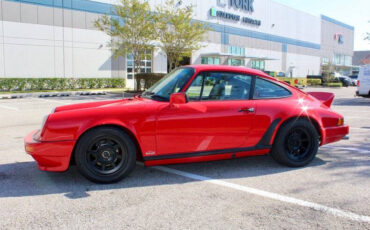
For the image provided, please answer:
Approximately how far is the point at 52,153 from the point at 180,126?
1.54 m

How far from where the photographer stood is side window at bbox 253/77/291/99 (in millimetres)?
4715

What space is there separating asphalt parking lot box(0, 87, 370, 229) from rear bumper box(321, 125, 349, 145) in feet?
1.15

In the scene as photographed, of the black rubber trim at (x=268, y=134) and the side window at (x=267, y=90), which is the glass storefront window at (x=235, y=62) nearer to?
the side window at (x=267, y=90)

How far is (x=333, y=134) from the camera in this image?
5043 millimetres

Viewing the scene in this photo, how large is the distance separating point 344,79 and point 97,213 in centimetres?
4409

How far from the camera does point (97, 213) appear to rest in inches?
125

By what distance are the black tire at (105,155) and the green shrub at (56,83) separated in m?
20.4

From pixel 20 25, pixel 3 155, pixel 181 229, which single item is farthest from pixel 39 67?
pixel 181 229

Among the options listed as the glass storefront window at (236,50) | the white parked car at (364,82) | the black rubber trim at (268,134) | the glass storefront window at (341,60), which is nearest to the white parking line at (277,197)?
the black rubber trim at (268,134)

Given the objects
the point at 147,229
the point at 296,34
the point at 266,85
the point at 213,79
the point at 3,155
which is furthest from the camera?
the point at 296,34

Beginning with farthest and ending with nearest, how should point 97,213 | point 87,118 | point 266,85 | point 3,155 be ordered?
point 3,155 → point 266,85 → point 87,118 → point 97,213

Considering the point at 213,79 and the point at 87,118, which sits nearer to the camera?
the point at 87,118

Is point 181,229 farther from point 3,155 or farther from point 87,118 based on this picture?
point 3,155

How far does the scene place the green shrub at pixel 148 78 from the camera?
72.1 ft
